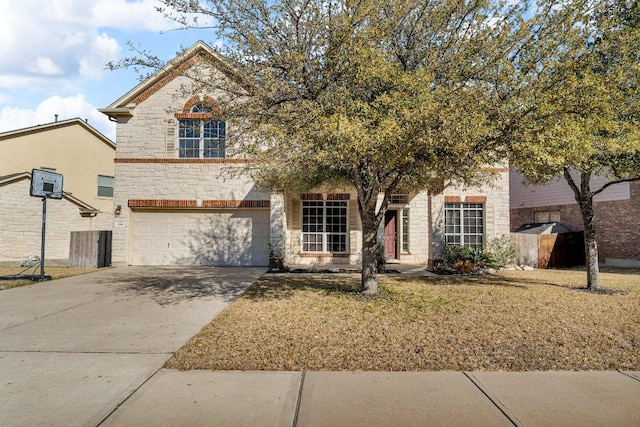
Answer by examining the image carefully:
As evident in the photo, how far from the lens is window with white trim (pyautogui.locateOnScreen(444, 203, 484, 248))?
595 inches

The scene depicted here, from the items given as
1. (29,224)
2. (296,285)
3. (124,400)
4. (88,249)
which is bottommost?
(124,400)

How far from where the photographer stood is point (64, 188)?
2217 centimetres

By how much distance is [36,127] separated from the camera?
22.0 metres

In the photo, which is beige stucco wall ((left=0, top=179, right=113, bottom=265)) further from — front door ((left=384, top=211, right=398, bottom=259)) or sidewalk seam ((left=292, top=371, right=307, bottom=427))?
sidewalk seam ((left=292, top=371, right=307, bottom=427))

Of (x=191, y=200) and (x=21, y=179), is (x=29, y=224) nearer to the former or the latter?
(x=21, y=179)

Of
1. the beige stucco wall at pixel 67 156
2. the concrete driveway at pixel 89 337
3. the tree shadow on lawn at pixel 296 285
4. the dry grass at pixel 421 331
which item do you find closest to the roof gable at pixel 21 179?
the beige stucco wall at pixel 67 156

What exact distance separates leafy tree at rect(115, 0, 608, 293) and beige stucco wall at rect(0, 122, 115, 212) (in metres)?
18.8

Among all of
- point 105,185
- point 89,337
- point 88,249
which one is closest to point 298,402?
point 89,337

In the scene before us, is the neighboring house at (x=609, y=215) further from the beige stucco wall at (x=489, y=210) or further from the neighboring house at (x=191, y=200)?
the neighboring house at (x=191, y=200)

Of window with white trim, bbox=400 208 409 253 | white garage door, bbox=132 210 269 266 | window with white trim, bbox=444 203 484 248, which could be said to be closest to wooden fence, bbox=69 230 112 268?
white garage door, bbox=132 210 269 266

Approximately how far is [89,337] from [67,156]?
21.4 meters

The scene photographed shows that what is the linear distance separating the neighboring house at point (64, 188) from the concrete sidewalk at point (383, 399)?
17.5 metres

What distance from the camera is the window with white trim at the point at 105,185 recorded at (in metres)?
24.7

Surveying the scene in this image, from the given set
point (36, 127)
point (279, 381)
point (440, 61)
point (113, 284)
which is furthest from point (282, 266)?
point (36, 127)
